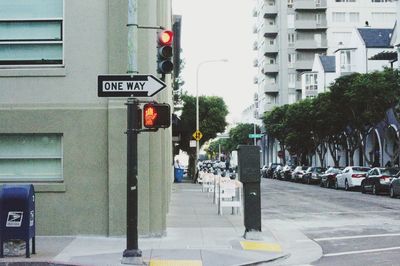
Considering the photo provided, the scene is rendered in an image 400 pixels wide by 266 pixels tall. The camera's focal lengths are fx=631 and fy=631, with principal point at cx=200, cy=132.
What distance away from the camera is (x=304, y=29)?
294ft

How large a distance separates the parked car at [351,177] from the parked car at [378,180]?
2.35 meters

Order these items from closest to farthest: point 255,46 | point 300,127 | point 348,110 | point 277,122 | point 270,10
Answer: point 348,110 < point 300,127 < point 277,122 < point 270,10 < point 255,46

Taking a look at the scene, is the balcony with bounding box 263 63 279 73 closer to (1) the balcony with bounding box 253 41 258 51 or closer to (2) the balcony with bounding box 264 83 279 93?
(2) the balcony with bounding box 264 83 279 93

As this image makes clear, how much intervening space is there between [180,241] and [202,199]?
13.9 meters

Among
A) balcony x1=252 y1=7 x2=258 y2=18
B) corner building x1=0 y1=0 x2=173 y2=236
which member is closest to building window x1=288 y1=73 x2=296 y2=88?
balcony x1=252 y1=7 x2=258 y2=18

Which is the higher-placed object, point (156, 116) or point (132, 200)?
point (156, 116)

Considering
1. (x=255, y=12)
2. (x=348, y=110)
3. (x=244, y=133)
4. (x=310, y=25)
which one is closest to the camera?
(x=348, y=110)

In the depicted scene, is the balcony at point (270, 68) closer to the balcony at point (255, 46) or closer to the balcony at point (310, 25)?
the balcony at point (310, 25)

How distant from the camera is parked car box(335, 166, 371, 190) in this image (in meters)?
36.3

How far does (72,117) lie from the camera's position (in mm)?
13828

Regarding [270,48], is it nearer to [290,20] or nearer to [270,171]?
[290,20]

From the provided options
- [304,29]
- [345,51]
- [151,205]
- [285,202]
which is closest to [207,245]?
[151,205]

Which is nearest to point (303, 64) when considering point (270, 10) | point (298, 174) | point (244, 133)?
point (270, 10)

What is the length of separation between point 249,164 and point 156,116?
3.42 m
